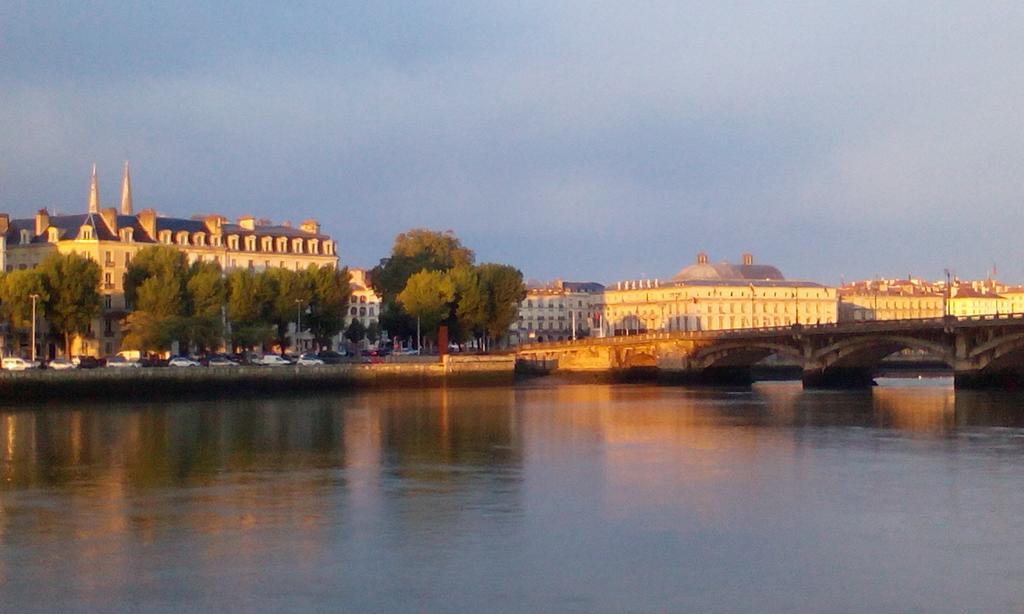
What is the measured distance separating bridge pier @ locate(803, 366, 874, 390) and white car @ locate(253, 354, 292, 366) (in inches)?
1453

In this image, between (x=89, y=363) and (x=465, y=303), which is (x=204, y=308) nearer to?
(x=89, y=363)

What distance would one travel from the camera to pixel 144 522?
26891 mm

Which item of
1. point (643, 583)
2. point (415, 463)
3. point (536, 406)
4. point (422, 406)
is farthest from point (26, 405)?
point (643, 583)

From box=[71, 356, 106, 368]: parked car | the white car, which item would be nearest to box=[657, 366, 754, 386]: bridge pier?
the white car

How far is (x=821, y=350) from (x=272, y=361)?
3834 centimetres

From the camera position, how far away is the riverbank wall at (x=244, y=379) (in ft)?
249

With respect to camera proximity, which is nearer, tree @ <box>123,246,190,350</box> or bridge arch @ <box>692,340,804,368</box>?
tree @ <box>123,246,190,350</box>

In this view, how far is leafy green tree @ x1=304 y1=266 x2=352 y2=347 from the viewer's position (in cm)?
10562

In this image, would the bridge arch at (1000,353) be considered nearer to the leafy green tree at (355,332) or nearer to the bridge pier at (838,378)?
the bridge pier at (838,378)

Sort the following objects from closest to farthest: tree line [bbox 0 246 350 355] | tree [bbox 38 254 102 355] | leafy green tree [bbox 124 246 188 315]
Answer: tree [bbox 38 254 102 355] → tree line [bbox 0 246 350 355] → leafy green tree [bbox 124 246 188 315]

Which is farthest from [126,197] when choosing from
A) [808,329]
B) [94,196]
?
[808,329]

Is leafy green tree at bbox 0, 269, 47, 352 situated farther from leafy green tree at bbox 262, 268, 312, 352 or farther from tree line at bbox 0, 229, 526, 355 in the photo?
leafy green tree at bbox 262, 268, 312, 352

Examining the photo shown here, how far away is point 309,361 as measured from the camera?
318ft

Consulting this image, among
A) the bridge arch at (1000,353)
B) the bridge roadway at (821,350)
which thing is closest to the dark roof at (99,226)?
the bridge roadway at (821,350)
